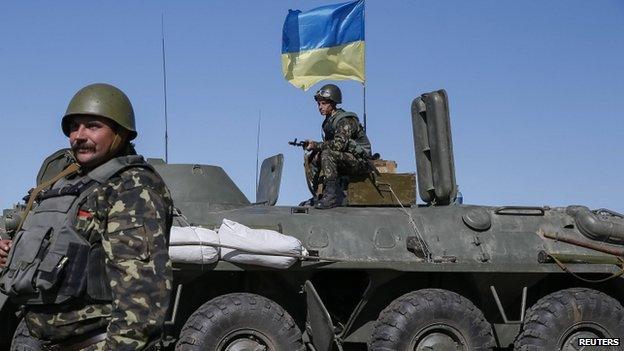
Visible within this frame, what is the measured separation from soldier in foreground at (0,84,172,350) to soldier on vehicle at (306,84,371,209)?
6946mm

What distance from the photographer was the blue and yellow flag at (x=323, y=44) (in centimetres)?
1524

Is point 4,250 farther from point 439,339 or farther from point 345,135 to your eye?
point 345,135

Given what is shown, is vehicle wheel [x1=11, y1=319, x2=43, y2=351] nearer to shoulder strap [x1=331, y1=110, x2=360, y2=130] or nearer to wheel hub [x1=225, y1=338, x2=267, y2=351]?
wheel hub [x1=225, y1=338, x2=267, y2=351]

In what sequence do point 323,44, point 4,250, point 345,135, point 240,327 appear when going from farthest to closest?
point 323,44 < point 345,135 < point 240,327 < point 4,250

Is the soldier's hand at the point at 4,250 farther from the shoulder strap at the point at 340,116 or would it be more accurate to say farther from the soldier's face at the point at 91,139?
the shoulder strap at the point at 340,116

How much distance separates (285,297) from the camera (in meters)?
10.5

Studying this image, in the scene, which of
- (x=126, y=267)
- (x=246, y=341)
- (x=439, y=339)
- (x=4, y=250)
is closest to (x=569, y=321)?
(x=439, y=339)

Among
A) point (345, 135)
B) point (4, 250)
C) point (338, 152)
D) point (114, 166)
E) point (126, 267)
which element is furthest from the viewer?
point (345, 135)

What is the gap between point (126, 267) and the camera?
13.1ft

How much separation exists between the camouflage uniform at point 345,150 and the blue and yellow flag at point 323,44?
11.1 feet

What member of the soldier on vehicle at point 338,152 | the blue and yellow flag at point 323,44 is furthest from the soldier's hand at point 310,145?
the blue and yellow flag at point 323,44

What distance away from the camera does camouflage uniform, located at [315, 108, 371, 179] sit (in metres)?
11.3

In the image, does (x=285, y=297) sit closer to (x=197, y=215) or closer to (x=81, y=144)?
(x=197, y=215)

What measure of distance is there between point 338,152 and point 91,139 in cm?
715
